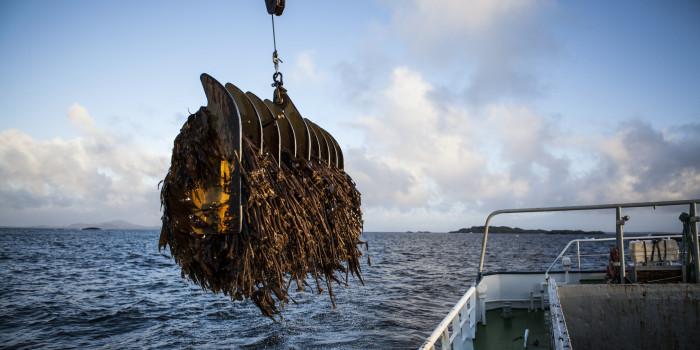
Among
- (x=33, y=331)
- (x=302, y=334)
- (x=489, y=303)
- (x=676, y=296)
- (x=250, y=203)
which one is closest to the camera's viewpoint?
(x=250, y=203)

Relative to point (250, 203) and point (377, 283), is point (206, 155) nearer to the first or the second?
point (250, 203)

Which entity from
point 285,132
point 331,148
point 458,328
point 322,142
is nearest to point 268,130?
point 285,132

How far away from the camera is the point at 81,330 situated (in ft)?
45.5

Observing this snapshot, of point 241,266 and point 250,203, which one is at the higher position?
point 250,203

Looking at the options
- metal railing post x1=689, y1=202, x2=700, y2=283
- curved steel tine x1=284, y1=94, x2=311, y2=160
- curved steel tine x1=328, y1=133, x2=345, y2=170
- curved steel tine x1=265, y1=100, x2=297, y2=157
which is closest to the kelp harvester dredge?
curved steel tine x1=265, y1=100, x2=297, y2=157

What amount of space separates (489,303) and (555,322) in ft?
17.3

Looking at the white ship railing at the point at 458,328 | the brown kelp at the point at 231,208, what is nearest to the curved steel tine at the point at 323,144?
the brown kelp at the point at 231,208

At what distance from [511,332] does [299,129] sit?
17.8ft

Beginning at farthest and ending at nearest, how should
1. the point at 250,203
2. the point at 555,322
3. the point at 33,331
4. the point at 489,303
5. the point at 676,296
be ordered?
the point at 33,331
the point at 489,303
the point at 676,296
the point at 555,322
the point at 250,203

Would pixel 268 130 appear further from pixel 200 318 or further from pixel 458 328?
pixel 200 318

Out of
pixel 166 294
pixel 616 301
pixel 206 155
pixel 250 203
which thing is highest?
pixel 206 155

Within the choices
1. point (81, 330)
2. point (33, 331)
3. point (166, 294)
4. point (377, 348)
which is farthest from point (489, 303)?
point (166, 294)

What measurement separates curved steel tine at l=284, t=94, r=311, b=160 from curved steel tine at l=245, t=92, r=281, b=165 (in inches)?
13.8

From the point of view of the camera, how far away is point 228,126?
11.3 feet
